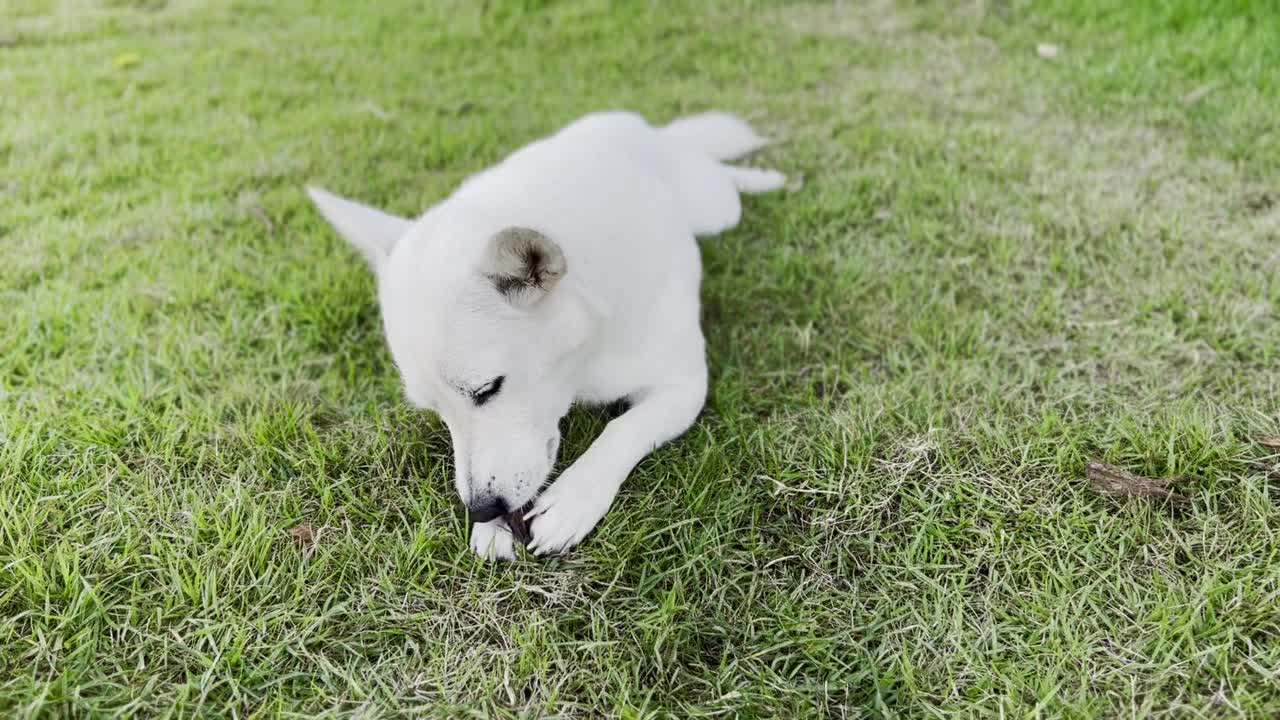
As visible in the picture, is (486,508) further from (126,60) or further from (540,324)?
(126,60)

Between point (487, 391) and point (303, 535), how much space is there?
A: 2.17ft

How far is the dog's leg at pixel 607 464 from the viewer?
201 cm

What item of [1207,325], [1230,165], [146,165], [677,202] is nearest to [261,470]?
[677,202]

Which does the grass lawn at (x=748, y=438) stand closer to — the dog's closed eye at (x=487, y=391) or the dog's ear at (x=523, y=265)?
the dog's closed eye at (x=487, y=391)

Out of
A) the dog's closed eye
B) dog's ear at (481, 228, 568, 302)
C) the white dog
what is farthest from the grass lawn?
dog's ear at (481, 228, 568, 302)

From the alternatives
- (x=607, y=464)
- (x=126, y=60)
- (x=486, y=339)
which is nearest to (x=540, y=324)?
(x=486, y=339)

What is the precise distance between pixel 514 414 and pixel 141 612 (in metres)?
1.02

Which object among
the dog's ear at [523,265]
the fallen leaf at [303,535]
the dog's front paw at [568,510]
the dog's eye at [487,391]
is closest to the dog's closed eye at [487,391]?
the dog's eye at [487,391]

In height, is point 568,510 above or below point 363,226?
below

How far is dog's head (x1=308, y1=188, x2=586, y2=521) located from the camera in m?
1.88

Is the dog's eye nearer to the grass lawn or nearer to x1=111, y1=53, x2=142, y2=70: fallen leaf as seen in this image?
the grass lawn

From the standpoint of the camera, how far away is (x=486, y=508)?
1909 mm

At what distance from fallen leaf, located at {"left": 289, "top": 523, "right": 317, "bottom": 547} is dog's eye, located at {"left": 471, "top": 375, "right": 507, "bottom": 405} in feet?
1.97

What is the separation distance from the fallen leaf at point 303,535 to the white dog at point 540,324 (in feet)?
1.42
